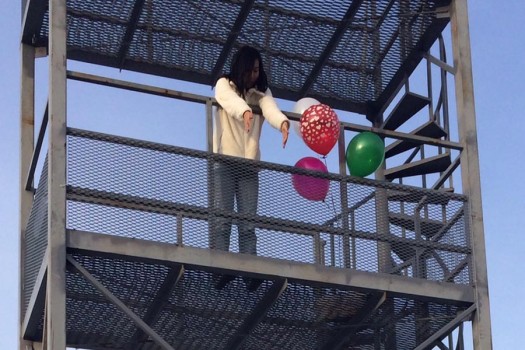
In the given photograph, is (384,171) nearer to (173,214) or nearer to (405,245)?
(405,245)

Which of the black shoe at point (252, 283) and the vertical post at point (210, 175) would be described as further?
the black shoe at point (252, 283)

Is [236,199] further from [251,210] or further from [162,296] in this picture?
[162,296]

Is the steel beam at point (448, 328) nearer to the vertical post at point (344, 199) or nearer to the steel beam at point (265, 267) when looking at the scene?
the steel beam at point (265, 267)

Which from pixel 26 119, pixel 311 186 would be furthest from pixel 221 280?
pixel 26 119

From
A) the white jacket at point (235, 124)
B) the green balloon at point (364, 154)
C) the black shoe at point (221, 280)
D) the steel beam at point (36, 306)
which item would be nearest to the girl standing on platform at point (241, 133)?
the white jacket at point (235, 124)

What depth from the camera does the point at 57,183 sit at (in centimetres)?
1345

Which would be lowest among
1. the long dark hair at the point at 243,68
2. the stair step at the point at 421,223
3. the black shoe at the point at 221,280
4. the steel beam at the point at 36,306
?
the steel beam at the point at 36,306

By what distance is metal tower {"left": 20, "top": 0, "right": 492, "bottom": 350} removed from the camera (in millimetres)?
13672

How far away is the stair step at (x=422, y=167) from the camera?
16.5m

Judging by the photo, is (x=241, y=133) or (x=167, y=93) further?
(x=241, y=133)

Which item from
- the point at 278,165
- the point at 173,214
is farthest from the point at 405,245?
the point at 173,214

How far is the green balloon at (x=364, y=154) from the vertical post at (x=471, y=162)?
932 millimetres

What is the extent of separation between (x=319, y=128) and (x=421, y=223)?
5.29 ft

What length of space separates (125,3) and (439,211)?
4148mm
